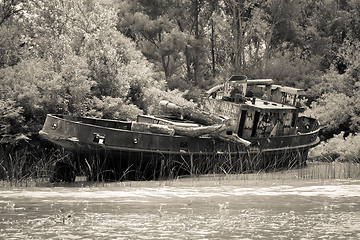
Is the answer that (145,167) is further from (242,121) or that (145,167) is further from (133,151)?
(242,121)

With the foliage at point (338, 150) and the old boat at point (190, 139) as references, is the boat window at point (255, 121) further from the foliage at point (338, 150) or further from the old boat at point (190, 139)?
the foliage at point (338, 150)

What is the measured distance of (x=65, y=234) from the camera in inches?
304

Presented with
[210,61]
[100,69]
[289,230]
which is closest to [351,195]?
[289,230]

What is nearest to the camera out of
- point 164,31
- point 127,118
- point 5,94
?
point 5,94

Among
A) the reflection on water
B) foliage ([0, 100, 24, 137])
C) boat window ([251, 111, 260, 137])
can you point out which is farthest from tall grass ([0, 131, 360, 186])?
the reflection on water

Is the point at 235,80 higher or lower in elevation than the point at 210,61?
lower

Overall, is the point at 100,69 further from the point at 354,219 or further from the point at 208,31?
the point at 208,31

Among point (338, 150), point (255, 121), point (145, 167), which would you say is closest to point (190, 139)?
point (145, 167)

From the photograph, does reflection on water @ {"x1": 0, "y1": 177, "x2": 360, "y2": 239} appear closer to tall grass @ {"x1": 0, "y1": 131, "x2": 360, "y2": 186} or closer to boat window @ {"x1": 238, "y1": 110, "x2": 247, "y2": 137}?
tall grass @ {"x1": 0, "y1": 131, "x2": 360, "y2": 186}

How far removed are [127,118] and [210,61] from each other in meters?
21.1

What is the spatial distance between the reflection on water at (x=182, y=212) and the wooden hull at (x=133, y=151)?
121 centimetres

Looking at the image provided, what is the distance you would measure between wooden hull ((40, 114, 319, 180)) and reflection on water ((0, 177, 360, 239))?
1.21 meters

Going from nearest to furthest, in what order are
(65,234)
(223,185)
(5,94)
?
(65,234) → (223,185) → (5,94)

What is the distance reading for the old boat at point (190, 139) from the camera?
14.0 m
